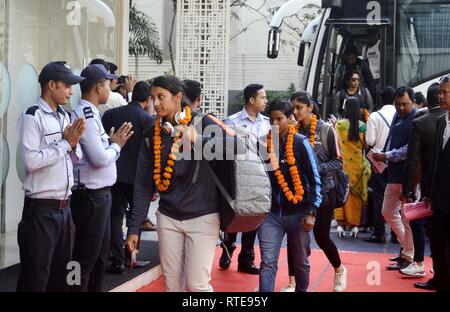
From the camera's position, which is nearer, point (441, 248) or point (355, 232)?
point (441, 248)

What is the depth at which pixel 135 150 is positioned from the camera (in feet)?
22.1

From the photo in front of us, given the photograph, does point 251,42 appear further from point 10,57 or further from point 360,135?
point 10,57

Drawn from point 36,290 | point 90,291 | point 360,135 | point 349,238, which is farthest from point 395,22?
point 36,290

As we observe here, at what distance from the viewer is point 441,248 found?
18.4 ft

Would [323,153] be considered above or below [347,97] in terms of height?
below

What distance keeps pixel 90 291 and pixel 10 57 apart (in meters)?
2.61

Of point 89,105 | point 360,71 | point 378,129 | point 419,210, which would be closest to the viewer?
point 89,105

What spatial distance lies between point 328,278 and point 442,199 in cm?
221

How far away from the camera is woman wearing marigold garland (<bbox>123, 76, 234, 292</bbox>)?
178 inches

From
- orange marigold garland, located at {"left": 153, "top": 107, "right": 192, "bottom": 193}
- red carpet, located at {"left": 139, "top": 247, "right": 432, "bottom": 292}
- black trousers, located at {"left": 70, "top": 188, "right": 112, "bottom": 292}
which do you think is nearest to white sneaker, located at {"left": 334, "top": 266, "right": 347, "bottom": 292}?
red carpet, located at {"left": 139, "top": 247, "right": 432, "bottom": 292}

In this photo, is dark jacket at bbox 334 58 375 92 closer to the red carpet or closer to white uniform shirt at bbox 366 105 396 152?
white uniform shirt at bbox 366 105 396 152

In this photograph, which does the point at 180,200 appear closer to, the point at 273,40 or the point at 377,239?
the point at 377,239

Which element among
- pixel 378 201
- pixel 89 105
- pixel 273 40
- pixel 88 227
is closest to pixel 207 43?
pixel 273 40

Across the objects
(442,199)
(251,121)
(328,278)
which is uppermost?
(251,121)
